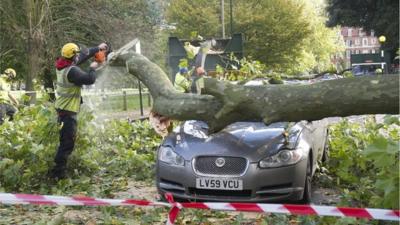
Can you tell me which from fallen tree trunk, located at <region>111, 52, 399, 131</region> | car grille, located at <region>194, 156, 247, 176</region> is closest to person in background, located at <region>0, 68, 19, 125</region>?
car grille, located at <region>194, 156, 247, 176</region>

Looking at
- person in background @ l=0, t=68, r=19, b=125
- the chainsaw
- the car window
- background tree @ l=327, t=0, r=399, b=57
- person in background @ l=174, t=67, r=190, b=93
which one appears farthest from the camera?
background tree @ l=327, t=0, r=399, b=57

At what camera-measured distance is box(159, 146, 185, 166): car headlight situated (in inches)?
251

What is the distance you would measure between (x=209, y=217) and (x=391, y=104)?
2.67 m

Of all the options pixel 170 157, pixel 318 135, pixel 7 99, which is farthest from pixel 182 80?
pixel 7 99

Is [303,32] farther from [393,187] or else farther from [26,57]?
[393,187]

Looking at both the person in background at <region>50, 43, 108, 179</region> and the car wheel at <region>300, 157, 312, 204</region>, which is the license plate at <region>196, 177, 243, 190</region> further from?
the person in background at <region>50, 43, 108, 179</region>

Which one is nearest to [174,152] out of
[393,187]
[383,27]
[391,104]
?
[393,187]

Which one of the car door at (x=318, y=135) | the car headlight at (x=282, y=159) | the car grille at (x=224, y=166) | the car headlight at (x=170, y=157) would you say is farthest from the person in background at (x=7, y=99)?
the car headlight at (x=282, y=159)

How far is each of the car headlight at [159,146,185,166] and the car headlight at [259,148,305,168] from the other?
89cm

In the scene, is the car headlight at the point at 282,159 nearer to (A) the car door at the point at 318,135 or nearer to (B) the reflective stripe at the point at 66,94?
(A) the car door at the point at 318,135

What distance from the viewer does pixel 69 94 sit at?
788 centimetres

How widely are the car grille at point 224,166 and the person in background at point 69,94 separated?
2274 millimetres

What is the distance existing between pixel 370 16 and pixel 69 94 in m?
31.1

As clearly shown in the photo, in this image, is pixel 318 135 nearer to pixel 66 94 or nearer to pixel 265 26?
pixel 66 94
